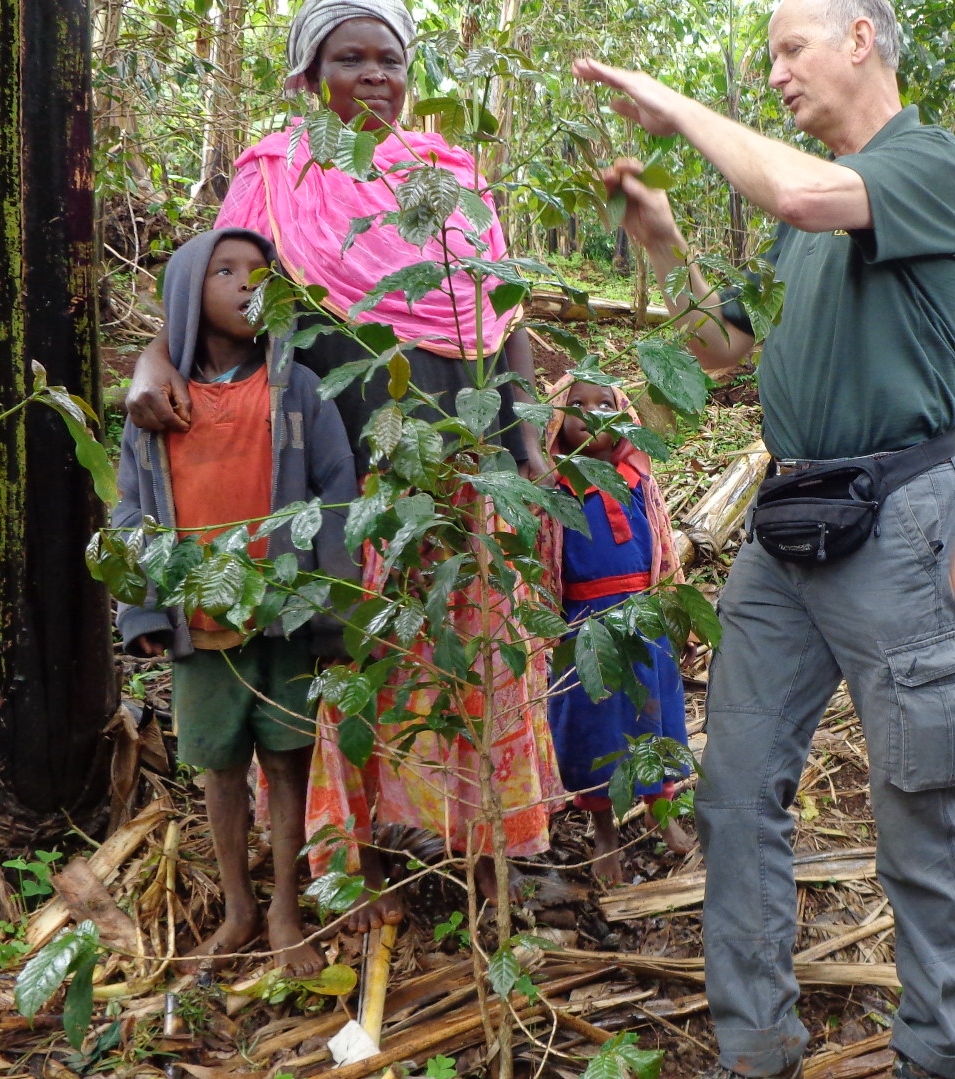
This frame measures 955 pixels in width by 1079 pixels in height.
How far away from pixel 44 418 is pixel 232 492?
0.61 metres

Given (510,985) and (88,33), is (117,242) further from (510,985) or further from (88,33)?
(510,985)

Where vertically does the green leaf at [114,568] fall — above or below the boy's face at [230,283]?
below

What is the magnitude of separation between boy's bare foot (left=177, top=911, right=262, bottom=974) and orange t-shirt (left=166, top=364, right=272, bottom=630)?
747 mm

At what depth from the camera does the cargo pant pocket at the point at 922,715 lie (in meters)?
2.14

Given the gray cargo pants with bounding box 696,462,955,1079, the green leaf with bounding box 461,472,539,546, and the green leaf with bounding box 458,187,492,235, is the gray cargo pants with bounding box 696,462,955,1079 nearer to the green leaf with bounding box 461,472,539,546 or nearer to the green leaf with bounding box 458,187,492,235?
the green leaf with bounding box 461,472,539,546

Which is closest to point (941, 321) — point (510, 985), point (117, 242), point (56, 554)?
point (510, 985)

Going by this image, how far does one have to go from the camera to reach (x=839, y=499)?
87.3 inches

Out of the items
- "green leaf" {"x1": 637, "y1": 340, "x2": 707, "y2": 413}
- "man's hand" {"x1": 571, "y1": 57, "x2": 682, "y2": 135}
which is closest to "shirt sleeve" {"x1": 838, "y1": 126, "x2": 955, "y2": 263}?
"man's hand" {"x1": 571, "y1": 57, "x2": 682, "y2": 135}

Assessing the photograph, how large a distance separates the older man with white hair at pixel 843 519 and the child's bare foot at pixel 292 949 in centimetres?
92

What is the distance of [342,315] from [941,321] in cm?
133

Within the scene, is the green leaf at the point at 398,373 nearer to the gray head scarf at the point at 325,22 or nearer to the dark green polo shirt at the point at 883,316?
the dark green polo shirt at the point at 883,316

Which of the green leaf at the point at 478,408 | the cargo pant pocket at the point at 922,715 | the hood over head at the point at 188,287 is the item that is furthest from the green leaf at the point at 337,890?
the hood over head at the point at 188,287

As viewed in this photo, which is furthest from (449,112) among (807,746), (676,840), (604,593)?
(676,840)

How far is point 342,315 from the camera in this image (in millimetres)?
2619
